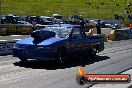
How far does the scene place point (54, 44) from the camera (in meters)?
13.2

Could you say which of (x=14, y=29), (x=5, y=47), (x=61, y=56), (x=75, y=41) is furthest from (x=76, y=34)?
(x=14, y=29)

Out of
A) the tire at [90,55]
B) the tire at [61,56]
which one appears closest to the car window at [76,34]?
the tire at [61,56]

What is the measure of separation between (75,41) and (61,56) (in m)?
1.31

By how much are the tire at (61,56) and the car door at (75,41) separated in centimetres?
48

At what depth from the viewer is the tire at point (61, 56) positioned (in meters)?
13.5

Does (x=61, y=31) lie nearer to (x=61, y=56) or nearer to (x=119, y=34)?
(x=61, y=56)

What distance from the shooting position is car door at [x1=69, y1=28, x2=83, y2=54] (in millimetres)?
14445

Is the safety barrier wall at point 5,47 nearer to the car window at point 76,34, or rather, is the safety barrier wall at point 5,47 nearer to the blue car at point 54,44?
the blue car at point 54,44

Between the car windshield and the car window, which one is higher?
the car windshield

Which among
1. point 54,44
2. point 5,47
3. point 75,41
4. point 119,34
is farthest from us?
point 119,34

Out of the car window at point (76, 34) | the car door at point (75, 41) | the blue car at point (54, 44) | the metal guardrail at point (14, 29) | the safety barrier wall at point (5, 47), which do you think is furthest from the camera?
the metal guardrail at point (14, 29)

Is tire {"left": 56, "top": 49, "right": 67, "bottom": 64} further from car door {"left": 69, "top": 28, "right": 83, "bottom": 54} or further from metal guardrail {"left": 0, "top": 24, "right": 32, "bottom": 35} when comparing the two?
metal guardrail {"left": 0, "top": 24, "right": 32, "bottom": 35}

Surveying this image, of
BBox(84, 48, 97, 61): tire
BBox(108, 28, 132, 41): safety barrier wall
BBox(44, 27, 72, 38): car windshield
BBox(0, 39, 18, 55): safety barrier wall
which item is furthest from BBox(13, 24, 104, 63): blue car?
BBox(108, 28, 132, 41): safety barrier wall

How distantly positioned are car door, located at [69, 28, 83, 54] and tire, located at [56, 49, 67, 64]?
0.48 m
